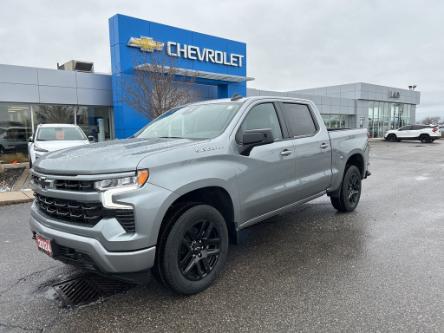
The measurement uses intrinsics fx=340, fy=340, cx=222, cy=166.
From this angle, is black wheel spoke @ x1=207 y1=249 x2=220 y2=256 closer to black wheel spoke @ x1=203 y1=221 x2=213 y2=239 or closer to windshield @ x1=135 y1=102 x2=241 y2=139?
black wheel spoke @ x1=203 y1=221 x2=213 y2=239

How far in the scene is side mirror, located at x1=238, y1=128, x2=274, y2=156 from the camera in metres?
3.53

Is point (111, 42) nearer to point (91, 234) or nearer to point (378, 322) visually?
point (91, 234)

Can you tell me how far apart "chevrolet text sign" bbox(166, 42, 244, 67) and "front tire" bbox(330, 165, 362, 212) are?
14.1 meters

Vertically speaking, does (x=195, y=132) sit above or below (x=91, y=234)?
above

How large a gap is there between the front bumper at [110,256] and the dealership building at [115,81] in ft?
45.6

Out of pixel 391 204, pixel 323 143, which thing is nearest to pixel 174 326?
pixel 323 143

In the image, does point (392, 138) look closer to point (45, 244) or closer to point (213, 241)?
point (213, 241)

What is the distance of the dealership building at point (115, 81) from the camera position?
612 inches

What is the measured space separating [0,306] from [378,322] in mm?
3337

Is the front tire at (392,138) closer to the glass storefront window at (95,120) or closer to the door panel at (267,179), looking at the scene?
the glass storefront window at (95,120)

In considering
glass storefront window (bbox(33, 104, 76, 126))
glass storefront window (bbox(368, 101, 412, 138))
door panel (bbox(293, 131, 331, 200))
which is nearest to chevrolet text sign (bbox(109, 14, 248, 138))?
glass storefront window (bbox(33, 104, 76, 126))

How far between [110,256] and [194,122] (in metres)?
1.98

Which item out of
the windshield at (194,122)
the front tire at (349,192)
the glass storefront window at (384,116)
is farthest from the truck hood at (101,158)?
the glass storefront window at (384,116)

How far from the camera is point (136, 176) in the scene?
2.76 metres
